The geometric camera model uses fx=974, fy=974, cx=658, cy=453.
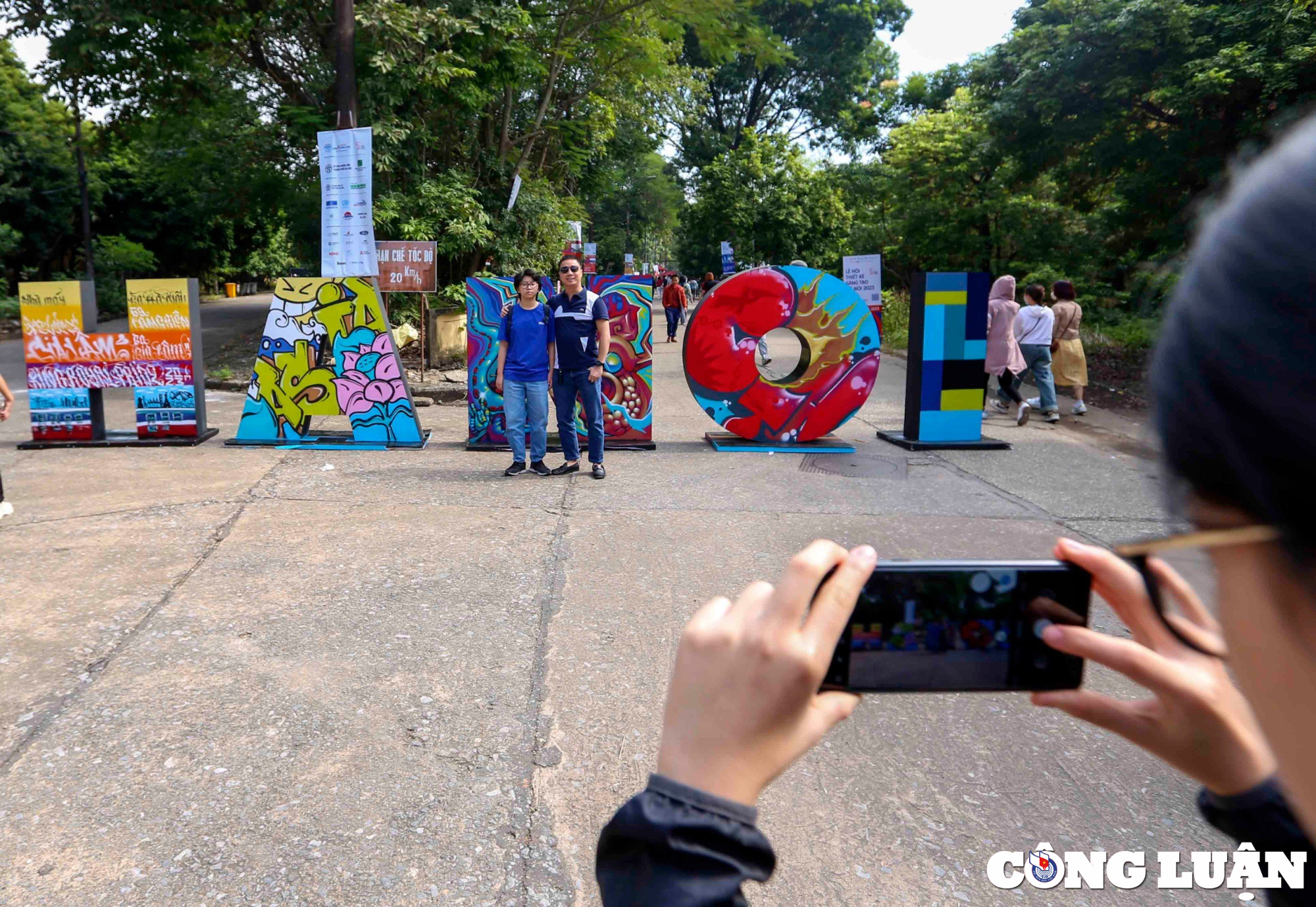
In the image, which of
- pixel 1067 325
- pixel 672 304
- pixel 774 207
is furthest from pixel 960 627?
pixel 774 207

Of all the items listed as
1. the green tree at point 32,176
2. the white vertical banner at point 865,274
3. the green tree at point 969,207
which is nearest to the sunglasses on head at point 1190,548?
the white vertical banner at point 865,274

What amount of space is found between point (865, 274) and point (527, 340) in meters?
7.71

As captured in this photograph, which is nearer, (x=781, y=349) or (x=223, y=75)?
(x=223, y=75)

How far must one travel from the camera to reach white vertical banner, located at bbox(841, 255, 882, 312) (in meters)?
14.5

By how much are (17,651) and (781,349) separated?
61.9 ft

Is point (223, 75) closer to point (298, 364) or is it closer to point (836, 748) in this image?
point (298, 364)

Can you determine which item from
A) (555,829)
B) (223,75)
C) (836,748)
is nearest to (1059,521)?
(836,748)

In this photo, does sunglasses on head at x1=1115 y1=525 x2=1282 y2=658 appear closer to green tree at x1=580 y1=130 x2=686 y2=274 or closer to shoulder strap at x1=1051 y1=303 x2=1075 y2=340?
shoulder strap at x1=1051 y1=303 x2=1075 y2=340

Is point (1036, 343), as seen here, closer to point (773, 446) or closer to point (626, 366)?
point (773, 446)

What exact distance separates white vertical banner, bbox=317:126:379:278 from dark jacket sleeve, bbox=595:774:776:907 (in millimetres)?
10718

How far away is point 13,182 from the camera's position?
28250 mm

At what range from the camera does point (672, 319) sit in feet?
79.5

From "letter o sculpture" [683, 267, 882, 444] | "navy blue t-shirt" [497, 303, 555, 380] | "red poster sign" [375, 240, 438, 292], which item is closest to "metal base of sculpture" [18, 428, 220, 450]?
"navy blue t-shirt" [497, 303, 555, 380]

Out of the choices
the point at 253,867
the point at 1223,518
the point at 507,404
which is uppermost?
the point at 1223,518
